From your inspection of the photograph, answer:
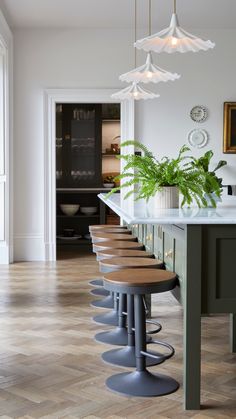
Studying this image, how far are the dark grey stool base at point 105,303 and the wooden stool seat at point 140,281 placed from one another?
2.05 metres

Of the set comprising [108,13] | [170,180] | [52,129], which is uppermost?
[108,13]

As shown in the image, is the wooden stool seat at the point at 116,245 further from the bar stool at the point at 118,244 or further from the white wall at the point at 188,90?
the white wall at the point at 188,90

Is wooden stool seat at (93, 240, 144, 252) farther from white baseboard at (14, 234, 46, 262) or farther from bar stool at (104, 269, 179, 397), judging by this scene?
white baseboard at (14, 234, 46, 262)

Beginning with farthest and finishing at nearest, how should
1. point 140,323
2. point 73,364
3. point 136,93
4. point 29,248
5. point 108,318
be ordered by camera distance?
1. point 29,248
2. point 136,93
3. point 108,318
4. point 73,364
5. point 140,323

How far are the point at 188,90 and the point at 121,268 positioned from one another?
5637mm

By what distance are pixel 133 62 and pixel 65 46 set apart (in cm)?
97

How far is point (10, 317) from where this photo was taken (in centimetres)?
514

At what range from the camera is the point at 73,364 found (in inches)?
151

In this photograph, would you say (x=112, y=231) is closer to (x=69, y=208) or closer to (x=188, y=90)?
(x=188, y=90)

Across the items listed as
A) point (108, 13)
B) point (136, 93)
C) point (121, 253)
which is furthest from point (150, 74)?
point (108, 13)

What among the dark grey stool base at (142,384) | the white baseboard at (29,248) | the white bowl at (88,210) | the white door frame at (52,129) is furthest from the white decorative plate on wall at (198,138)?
the dark grey stool base at (142,384)

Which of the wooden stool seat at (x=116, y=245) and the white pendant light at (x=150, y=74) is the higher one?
the white pendant light at (x=150, y=74)

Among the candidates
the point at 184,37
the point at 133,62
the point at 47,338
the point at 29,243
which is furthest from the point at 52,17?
the point at 47,338

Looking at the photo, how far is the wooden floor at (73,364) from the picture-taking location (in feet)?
10.2
